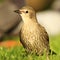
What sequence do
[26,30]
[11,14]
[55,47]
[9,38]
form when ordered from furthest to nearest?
1. [11,14]
2. [9,38]
3. [55,47]
4. [26,30]

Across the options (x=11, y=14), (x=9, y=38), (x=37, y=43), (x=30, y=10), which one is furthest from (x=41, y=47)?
(x=11, y=14)

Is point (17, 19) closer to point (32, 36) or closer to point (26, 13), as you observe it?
point (26, 13)

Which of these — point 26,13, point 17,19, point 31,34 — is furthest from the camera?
point 17,19

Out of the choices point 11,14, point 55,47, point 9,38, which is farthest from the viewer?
point 11,14

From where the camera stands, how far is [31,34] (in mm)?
9648

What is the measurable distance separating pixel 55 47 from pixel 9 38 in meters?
5.14

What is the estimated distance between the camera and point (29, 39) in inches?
381

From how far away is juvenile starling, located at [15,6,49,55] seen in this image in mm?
9664

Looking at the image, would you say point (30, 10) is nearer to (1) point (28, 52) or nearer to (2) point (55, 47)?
(1) point (28, 52)

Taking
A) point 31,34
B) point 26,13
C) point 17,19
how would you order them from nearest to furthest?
point 31,34 → point 26,13 → point 17,19

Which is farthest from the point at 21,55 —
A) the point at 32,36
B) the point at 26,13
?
the point at 26,13

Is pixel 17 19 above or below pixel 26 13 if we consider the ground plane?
below

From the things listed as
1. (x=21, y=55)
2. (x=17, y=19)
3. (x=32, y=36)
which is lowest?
(x=21, y=55)

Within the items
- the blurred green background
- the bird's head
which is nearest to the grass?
the bird's head
